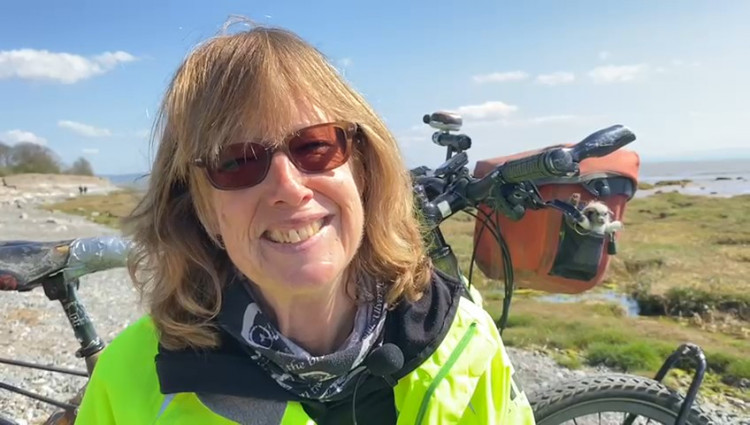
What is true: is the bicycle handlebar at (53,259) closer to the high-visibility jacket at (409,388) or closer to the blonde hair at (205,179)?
the blonde hair at (205,179)

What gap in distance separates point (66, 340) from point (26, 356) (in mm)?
822

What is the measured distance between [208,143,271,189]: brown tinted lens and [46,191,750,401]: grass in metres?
0.58

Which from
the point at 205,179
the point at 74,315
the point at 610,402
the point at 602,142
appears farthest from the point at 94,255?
the point at 610,402

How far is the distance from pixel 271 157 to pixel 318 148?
5.0 inches

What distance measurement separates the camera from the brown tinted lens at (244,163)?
5.04 feet

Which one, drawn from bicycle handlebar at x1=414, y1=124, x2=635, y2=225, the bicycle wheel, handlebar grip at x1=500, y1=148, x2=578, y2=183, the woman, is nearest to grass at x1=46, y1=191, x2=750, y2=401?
the woman

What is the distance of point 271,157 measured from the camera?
154 cm

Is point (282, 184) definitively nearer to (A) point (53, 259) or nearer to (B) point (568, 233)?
(B) point (568, 233)

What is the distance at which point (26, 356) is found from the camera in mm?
7180

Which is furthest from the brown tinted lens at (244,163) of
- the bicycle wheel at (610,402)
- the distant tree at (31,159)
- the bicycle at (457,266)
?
the distant tree at (31,159)

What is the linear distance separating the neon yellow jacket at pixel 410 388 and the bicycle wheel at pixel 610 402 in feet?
2.20

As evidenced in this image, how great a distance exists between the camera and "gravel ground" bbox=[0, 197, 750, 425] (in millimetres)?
5328

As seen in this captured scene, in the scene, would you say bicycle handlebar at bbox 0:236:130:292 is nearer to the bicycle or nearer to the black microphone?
the bicycle

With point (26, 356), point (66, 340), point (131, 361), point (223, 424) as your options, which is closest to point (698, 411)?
point (223, 424)
